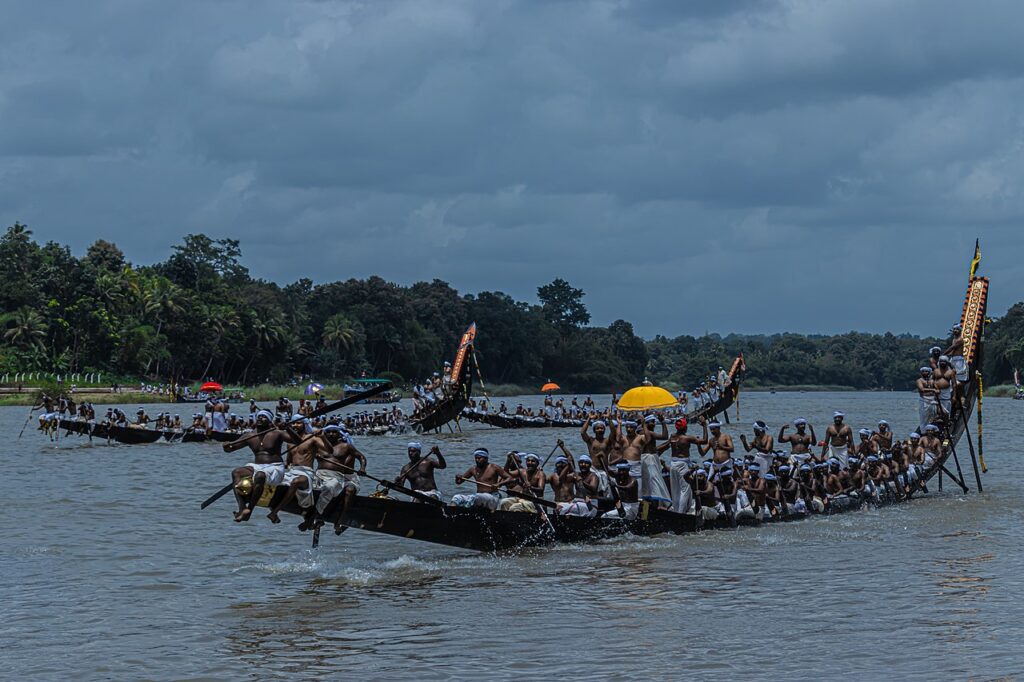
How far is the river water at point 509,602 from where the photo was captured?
43.1 feet

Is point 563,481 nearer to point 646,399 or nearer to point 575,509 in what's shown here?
point 575,509

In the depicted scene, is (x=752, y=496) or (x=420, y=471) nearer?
(x=420, y=471)

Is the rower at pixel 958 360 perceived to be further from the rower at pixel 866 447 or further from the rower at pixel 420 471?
the rower at pixel 420 471

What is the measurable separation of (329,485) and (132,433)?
1379 inches

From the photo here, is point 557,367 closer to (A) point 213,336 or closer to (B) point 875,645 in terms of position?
(A) point 213,336

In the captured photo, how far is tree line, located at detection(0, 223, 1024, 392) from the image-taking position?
99375 mm

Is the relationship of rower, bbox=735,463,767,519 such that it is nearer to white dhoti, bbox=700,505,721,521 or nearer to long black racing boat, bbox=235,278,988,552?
long black racing boat, bbox=235,278,988,552

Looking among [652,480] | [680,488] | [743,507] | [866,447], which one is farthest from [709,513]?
[866,447]

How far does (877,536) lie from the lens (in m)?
22.9

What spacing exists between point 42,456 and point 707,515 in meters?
30.6

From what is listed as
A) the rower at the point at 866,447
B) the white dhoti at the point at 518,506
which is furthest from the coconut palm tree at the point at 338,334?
the white dhoti at the point at 518,506

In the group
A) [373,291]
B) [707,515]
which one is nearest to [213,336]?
[373,291]

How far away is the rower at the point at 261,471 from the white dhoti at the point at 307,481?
144 millimetres

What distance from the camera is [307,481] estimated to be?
1633 cm
